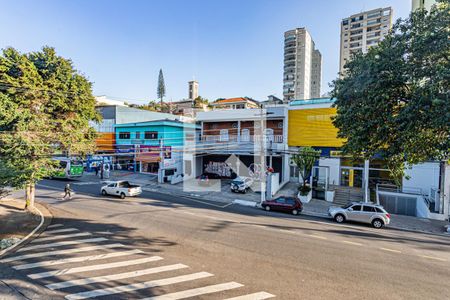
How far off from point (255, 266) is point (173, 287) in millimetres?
3277

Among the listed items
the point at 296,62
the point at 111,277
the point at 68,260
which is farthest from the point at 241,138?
the point at 296,62

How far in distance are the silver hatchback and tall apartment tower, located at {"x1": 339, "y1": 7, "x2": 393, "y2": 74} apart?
64.5m

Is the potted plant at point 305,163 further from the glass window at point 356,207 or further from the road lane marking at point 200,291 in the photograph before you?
the road lane marking at point 200,291

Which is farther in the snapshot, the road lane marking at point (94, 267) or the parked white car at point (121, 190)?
the parked white car at point (121, 190)

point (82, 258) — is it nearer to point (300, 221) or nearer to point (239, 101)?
point (300, 221)

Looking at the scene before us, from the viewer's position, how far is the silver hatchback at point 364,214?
16.9 metres

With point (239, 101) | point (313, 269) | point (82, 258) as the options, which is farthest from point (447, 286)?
point (239, 101)

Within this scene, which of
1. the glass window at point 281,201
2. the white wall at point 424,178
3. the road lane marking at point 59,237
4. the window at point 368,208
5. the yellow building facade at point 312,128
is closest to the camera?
the road lane marking at point 59,237

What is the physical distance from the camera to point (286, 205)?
20062 mm

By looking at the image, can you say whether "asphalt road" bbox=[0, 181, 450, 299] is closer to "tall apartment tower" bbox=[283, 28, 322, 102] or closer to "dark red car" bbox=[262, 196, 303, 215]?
"dark red car" bbox=[262, 196, 303, 215]

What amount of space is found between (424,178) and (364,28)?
69.3 m

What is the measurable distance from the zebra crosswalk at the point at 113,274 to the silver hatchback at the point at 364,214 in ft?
42.1

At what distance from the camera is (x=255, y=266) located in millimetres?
9312

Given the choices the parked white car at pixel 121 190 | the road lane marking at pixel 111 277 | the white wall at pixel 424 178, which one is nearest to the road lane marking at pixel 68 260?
the road lane marking at pixel 111 277
